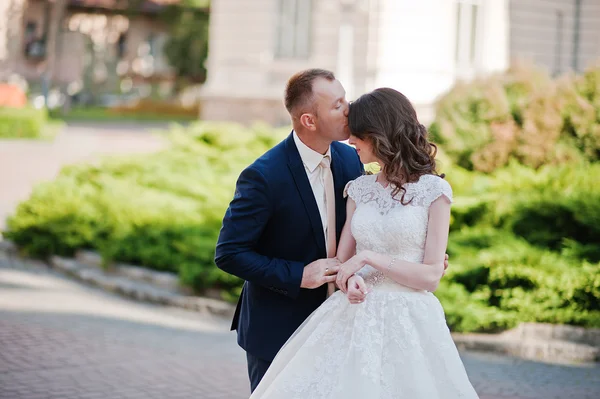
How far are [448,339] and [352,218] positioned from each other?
0.67m

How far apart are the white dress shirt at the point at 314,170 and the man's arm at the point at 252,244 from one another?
240 millimetres

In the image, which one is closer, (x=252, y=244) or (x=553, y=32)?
(x=252, y=244)

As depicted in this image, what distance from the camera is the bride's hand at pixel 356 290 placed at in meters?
3.44

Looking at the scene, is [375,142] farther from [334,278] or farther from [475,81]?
[475,81]

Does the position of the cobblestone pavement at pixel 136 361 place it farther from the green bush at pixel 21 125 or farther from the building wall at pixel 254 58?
the green bush at pixel 21 125

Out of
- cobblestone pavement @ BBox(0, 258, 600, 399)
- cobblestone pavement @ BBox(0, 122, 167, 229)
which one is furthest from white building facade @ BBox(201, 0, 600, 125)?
cobblestone pavement @ BBox(0, 258, 600, 399)

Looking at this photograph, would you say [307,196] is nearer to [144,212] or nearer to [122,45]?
[144,212]

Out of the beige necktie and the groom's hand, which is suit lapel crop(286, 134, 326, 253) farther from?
the groom's hand

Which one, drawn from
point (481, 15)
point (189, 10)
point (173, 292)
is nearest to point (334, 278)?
point (173, 292)

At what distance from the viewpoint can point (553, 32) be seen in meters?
23.2

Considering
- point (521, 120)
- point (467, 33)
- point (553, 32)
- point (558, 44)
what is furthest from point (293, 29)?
point (521, 120)

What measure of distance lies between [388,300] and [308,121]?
0.88 m

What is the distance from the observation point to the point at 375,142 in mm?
3504

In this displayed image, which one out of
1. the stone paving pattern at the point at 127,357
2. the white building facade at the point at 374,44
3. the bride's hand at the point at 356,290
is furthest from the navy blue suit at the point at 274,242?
the white building facade at the point at 374,44
